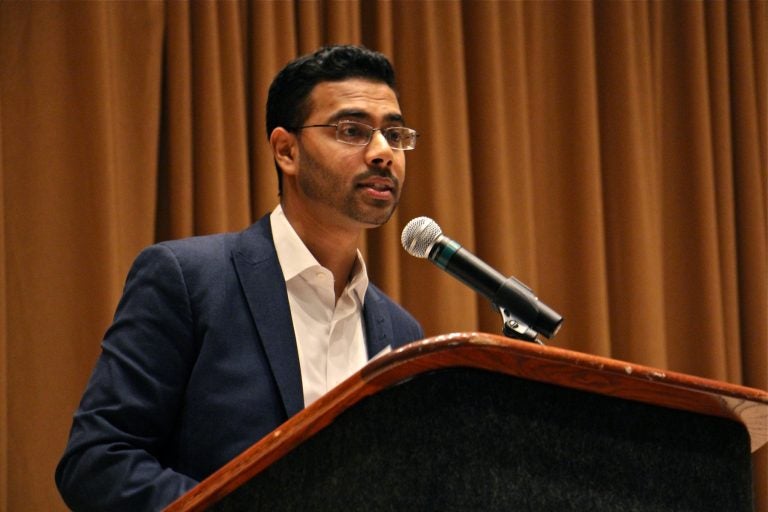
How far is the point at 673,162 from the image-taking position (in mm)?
2709

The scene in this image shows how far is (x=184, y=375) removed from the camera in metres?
1.28

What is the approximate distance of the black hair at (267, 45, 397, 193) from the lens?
63.5 inches

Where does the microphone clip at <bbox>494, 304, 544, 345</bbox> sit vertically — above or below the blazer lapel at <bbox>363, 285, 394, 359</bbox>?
above

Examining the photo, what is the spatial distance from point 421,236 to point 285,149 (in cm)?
63

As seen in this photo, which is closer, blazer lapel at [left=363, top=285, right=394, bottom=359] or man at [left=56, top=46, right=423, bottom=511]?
man at [left=56, top=46, right=423, bottom=511]

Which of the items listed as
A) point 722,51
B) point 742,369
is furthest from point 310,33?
point 742,369

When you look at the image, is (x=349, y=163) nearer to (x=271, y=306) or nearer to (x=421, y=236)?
(x=271, y=306)

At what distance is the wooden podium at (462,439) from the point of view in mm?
661

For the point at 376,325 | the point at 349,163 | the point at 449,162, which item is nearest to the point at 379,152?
the point at 349,163

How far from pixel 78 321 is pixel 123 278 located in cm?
15

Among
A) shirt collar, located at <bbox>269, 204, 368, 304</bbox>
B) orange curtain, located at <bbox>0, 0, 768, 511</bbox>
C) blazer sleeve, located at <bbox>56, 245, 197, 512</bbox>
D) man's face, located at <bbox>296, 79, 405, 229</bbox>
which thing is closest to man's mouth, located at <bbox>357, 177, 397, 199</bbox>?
man's face, located at <bbox>296, 79, 405, 229</bbox>

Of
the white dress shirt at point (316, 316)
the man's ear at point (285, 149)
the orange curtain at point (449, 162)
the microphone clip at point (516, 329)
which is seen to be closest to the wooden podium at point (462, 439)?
the microphone clip at point (516, 329)

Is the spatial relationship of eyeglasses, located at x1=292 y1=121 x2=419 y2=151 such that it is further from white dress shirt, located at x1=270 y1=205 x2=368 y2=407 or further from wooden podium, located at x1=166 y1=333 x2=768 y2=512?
wooden podium, located at x1=166 y1=333 x2=768 y2=512

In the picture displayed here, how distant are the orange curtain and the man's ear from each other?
0.53m
